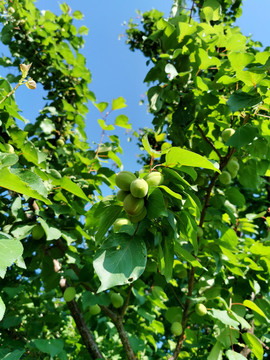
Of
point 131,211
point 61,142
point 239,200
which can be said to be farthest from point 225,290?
point 61,142

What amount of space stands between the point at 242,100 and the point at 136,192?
729mm

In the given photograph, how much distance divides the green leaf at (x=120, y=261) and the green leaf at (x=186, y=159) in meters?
0.30

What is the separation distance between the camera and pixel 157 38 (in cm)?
187

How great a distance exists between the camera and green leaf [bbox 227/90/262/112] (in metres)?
1.26

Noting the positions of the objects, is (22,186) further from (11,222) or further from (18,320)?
(18,320)

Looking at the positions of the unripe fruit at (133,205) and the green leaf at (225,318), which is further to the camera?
the green leaf at (225,318)

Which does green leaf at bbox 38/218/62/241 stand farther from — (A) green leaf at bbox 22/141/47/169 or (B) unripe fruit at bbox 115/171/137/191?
(B) unripe fruit at bbox 115/171/137/191

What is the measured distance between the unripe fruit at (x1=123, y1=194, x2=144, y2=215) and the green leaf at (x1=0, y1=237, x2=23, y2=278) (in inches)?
15.0

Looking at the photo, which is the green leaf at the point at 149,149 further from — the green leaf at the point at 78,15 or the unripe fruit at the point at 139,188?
the green leaf at the point at 78,15

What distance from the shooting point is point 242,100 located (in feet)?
4.29

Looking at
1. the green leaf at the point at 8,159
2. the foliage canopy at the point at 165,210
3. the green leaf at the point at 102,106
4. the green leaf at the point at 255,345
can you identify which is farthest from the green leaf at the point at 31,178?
the green leaf at the point at 255,345

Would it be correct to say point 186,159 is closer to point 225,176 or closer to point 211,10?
point 225,176

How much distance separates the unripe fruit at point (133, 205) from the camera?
993 millimetres

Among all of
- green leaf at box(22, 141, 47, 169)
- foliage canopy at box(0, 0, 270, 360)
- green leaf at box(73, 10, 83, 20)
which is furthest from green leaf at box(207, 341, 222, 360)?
green leaf at box(73, 10, 83, 20)
